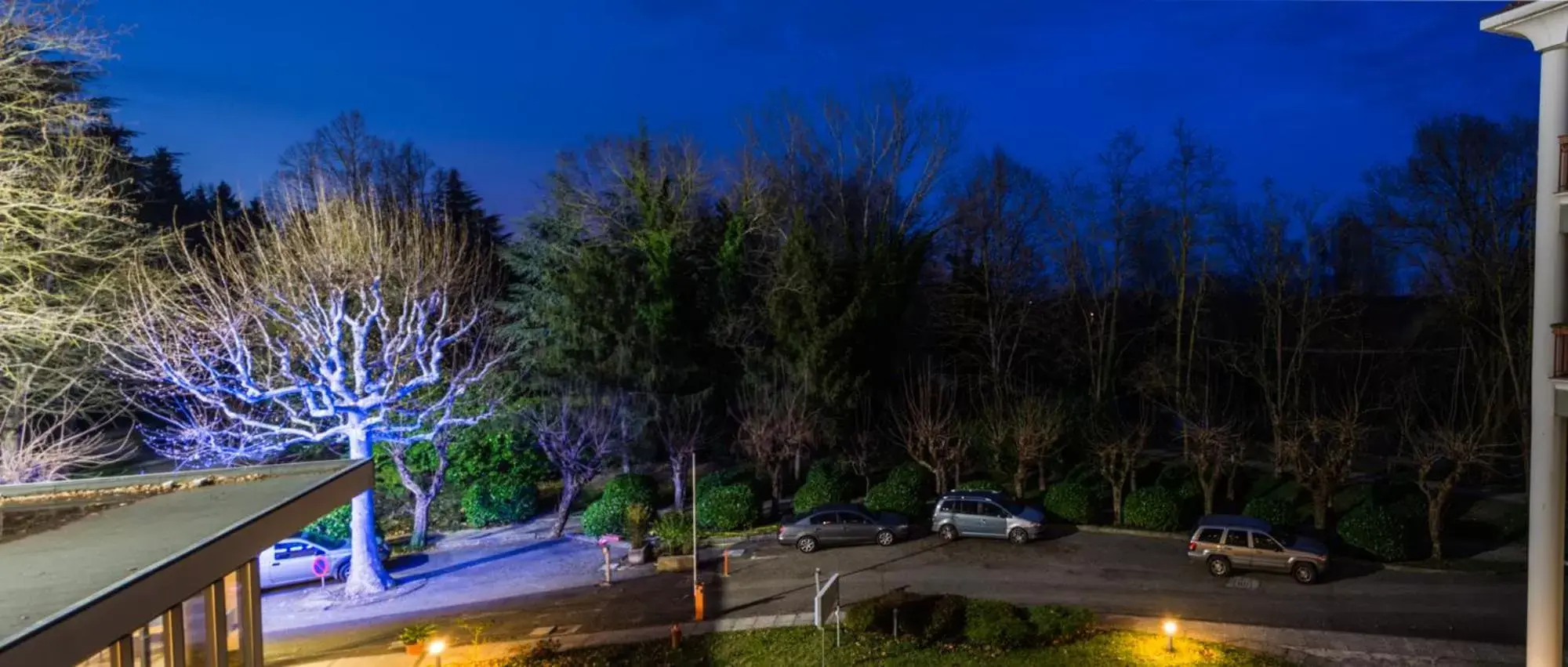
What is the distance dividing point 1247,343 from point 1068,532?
14.4 meters

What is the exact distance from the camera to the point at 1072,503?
22.5m

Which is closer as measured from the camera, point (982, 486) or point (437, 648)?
point (437, 648)

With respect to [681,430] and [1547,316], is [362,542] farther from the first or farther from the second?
[1547,316]

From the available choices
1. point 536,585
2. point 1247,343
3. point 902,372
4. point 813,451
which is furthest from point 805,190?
point 536,585

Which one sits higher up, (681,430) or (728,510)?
(681,430)

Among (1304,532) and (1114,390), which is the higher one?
(1114,390)

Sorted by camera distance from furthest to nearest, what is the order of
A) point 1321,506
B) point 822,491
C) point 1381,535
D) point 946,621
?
point 822,491, point 1321,506, point 1381,535, point 946,621

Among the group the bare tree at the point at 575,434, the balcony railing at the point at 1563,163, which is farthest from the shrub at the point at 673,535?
the balcony railing at the point at 1563,163

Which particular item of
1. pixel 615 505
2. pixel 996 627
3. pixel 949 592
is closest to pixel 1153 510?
pixel 949 592

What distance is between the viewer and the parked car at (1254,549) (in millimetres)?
17219

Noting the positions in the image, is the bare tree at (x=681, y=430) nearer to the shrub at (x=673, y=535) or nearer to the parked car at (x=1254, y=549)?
the shrub at (x=673, y=535)

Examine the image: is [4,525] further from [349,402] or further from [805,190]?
[805,190]

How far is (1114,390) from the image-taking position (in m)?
32.5

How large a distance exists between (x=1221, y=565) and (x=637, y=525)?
44.1ft
